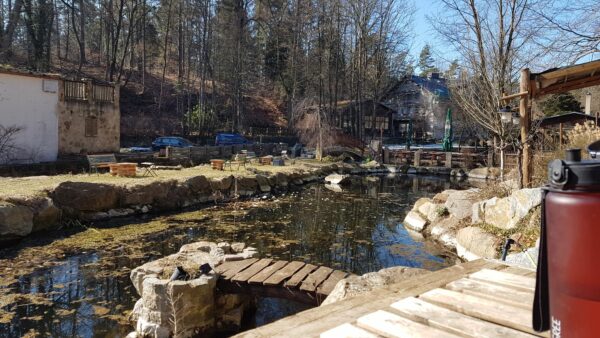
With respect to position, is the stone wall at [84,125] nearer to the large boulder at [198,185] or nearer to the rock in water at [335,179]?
the large boulder at [198,185]

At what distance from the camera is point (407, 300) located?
7.75ft

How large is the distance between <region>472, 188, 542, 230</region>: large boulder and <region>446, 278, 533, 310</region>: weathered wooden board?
639 centimetres

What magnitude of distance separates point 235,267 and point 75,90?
55.1ft

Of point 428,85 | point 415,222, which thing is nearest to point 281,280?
point 415,222

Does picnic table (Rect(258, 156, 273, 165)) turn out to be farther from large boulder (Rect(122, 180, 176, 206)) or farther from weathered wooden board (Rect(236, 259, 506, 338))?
weathered wooden board (Rect(236, 259, 506, 338))

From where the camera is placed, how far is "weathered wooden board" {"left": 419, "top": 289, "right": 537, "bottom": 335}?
204 centimetres

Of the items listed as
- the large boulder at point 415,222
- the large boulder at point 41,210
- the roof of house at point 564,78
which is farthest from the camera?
the large boulder at point 415,222

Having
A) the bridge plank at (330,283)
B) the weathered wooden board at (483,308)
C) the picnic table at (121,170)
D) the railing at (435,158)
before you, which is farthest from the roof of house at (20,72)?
the railing at (435,158)

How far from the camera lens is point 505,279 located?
9.25 feet

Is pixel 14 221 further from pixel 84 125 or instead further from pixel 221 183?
pixel 84 125

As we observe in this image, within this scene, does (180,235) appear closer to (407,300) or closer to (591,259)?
(407,300)

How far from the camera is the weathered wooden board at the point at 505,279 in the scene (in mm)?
2654

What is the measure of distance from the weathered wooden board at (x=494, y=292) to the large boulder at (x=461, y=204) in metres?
9.20

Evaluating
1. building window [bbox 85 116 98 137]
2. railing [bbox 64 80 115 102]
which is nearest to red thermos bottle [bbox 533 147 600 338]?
railing [bbox 64 80 115 102]
